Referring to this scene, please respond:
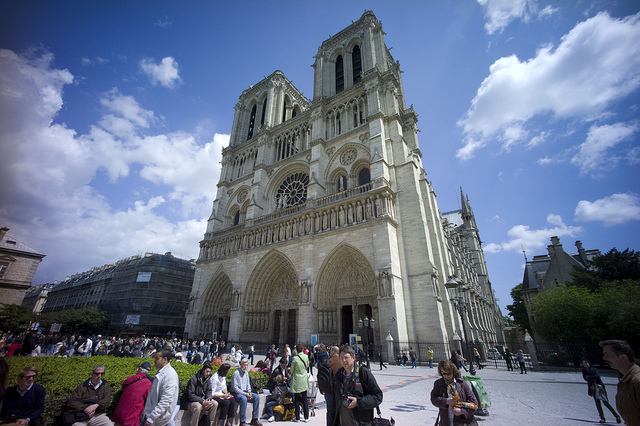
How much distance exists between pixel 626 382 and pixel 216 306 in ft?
78.9

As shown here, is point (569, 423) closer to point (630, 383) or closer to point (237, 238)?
point (630, 383)

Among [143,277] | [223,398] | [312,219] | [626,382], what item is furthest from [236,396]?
[143,277]

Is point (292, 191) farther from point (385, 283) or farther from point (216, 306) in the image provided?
point (385, 283)

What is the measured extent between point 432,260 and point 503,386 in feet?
25.7

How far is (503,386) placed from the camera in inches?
333

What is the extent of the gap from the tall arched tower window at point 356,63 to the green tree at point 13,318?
1341 inches

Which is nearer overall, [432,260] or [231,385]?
[231,385]

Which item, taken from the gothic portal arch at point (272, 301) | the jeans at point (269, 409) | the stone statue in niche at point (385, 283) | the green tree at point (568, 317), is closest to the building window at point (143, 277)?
the gothic portal arch at point (272, 301)

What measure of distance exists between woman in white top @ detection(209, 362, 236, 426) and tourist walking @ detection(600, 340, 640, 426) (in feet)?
16.4

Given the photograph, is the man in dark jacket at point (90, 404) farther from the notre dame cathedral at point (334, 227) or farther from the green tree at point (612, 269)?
the green tree at point (612, 269)

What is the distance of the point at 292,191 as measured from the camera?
2381 centimetres

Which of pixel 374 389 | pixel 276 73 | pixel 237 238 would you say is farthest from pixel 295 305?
pixel 276 73

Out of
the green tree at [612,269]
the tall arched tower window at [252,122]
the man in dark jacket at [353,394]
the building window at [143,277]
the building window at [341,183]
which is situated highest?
the tall arched tower window at [252,122]

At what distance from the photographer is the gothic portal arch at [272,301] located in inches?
749
